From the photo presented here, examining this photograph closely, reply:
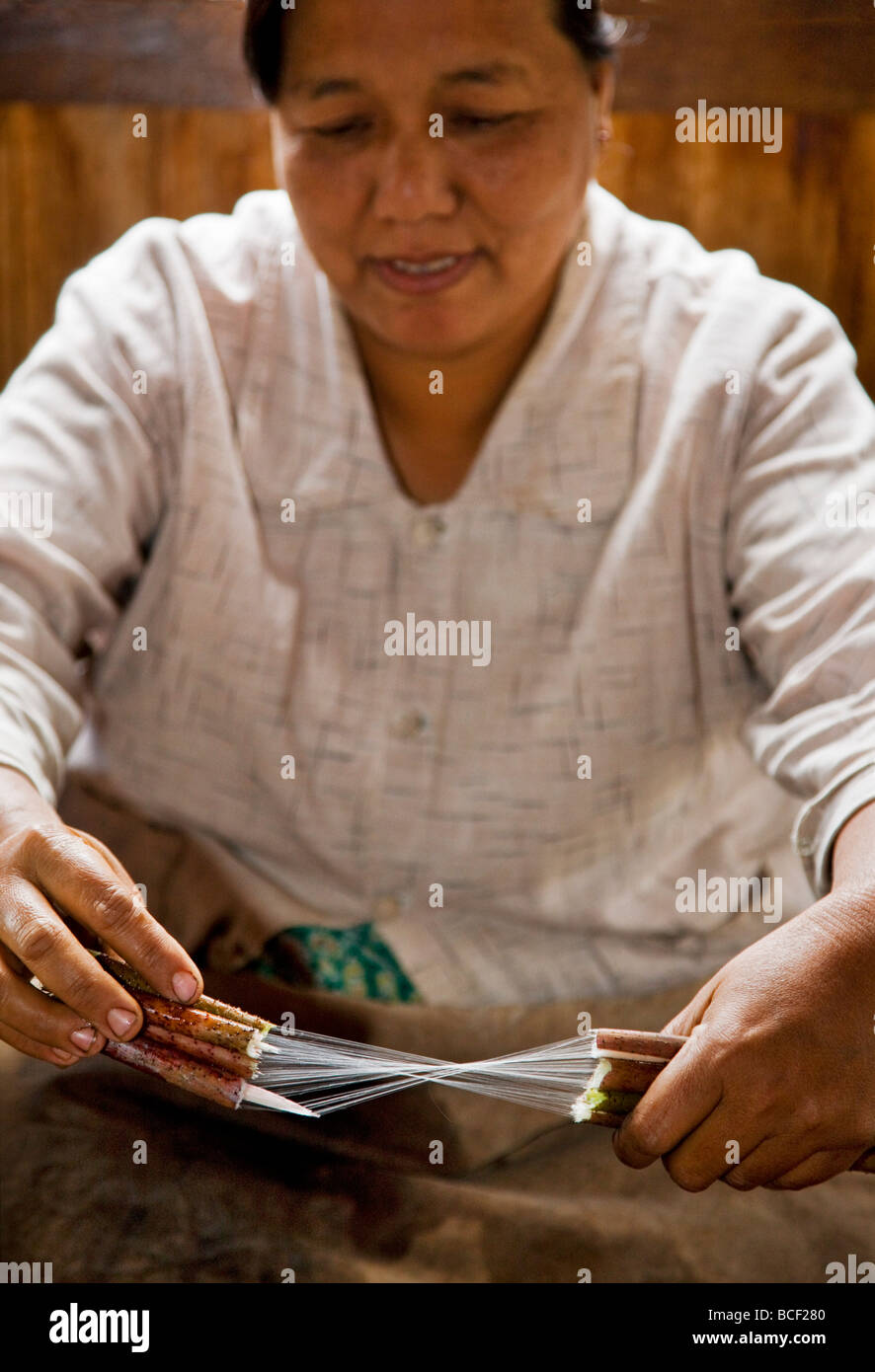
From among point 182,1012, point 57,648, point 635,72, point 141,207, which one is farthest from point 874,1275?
point 141,207

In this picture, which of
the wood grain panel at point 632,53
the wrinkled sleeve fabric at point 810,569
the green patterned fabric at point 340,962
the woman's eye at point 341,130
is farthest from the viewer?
the wood grain panel at point 632,53

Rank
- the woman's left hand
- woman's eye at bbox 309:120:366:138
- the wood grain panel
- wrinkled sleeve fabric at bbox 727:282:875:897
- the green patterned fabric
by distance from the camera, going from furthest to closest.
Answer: the wood grain panel < the green patterned fabric < woman's eye at bbox 309:120:366:138 < wrinkled sleeve fabric at bbox 727:282:875:897 < the woman's left hand

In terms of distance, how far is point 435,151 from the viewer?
1163mm

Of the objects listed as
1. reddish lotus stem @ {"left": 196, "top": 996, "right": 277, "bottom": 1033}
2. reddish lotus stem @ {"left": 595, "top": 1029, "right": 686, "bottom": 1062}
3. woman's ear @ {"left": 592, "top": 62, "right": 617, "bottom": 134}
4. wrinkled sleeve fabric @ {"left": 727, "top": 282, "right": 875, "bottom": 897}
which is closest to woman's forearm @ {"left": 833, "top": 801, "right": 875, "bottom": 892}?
wrinkled sleeve fabric @ {"left": 727, "top": 282, "right": 875, "bottom": 897}

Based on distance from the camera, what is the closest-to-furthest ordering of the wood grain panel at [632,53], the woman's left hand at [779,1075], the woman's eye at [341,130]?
the woman's left hand at [779,1075], the woman's eye at [341,130], the wood grain panel at [632,53]

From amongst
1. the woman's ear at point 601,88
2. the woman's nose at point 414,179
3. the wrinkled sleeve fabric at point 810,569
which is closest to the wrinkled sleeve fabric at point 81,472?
the woman's nose at point 414,179

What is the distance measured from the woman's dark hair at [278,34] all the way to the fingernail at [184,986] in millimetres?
810

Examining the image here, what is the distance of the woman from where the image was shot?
1233 millimetres

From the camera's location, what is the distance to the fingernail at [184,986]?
916mm

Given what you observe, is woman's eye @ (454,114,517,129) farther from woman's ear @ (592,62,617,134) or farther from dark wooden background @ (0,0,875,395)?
dark wooden background @ (0,0,875,395)

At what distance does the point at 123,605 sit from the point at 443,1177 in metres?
0.67

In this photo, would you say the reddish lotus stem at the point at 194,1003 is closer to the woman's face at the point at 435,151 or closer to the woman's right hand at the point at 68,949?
the woman's right hand at the point at 68,949

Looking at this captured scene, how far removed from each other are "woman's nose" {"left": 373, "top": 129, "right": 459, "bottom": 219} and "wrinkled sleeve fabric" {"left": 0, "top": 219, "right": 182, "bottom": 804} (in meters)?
0.32

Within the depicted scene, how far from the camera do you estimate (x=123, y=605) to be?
145 centimetres
